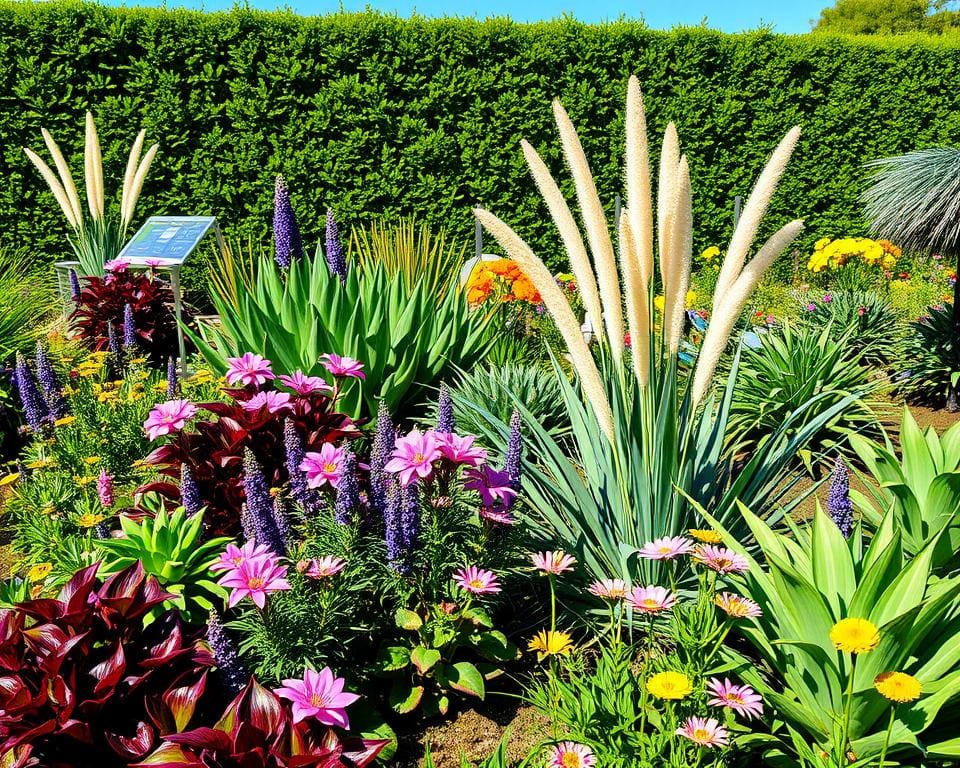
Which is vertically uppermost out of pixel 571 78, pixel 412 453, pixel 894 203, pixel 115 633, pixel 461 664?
pixel 571 78

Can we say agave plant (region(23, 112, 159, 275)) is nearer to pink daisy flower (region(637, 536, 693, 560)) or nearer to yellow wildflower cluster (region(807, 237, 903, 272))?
pink daisy flower (region(637, 536, 693, 560))

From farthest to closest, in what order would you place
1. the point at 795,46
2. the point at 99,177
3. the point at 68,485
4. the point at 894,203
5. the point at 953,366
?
the point at 795,46 < the point at 99,177 < the point at 953,366 < the point at 894,203 < the point at 68,485

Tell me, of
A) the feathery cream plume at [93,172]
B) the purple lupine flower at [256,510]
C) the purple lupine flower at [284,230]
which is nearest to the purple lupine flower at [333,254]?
the purple lupine flower at [284,230]

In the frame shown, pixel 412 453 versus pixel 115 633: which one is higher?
pixel 412 453

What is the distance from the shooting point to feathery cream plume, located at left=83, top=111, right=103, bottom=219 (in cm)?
816

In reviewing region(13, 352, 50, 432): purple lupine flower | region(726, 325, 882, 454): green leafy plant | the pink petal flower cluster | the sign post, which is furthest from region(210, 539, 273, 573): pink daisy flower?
region(726, 325, 882, 454): green leafy plant

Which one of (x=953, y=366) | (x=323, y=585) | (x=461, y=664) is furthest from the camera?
(x=953, y=366)

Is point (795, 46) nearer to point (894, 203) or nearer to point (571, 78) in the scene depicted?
point (571, 78)

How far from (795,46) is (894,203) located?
7.78 meters

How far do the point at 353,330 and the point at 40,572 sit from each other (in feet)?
5.46

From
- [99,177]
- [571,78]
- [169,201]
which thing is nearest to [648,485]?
[99,177]

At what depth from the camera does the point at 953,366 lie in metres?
5.45

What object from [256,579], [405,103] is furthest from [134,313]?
[405,103]

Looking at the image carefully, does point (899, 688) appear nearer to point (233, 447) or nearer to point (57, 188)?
point (233, 447)
